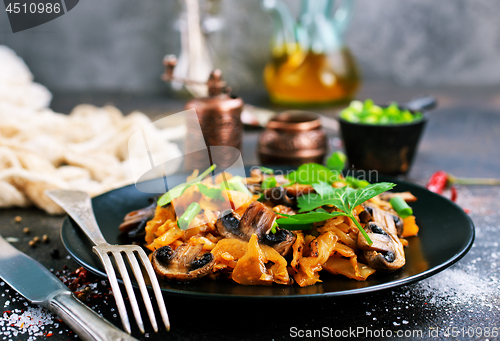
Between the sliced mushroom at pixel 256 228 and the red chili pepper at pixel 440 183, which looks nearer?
the sliced mushroom at pixel 256 228

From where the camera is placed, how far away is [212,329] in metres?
1.08

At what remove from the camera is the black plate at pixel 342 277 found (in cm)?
103

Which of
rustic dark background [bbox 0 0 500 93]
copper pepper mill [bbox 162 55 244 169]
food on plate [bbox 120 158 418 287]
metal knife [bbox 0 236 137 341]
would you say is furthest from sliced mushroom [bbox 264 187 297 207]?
rustic dark background [bbox 0 0 500 93]

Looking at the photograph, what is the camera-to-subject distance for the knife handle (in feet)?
3.01

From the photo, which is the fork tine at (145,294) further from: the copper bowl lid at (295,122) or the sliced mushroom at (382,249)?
the copper bowl lid at (295,122)

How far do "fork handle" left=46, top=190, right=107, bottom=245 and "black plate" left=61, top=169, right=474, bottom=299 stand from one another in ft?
0.11

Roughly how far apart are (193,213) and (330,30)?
2490 mm

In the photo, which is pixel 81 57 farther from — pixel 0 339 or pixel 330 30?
pixel 0 339

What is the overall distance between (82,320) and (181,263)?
27cm

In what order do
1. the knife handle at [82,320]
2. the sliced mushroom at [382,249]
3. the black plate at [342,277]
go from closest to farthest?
the knife handle at [82,320]
the black plate at [342,277]
the sliced mushroom at [382,249]

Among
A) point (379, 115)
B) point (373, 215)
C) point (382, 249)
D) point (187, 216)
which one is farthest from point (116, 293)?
point (379, 115)

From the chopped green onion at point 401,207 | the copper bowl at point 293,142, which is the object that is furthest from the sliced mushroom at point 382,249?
the copper bowl at point 293,142

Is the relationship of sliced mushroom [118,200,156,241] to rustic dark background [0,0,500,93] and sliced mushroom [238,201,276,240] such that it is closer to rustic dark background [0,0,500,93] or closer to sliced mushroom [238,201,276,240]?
sliced mushroom [238,201,276,240]

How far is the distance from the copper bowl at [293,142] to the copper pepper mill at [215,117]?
18 cm
